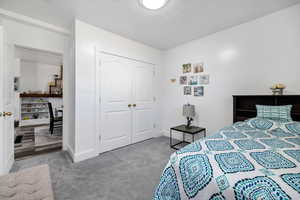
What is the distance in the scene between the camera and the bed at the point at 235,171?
670 mm

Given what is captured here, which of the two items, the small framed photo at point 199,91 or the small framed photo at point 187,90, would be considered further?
the small framed photo at point 187,90

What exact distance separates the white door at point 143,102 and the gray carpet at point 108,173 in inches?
23.8

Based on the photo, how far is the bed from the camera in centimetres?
67

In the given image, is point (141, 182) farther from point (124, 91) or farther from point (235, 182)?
point (124, 91)

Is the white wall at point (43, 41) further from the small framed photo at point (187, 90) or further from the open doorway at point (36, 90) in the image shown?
the small framed photo at point (187, 90)

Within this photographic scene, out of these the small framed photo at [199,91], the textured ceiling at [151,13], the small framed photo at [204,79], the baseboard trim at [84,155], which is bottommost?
the baseboard trim at [84,155]

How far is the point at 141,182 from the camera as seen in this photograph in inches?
69.0

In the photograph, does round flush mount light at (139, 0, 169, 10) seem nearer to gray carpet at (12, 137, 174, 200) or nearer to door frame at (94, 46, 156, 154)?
door frame at (94, 46, 156, 154)

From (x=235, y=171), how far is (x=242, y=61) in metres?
2.33

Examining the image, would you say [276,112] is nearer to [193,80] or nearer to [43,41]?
[193,80]

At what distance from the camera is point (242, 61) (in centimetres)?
242

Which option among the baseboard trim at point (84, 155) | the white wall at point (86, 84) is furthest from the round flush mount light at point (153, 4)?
the baseboard trim at point (84, 155)

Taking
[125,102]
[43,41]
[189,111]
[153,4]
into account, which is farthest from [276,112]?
[43,41]

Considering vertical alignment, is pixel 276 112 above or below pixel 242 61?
below
